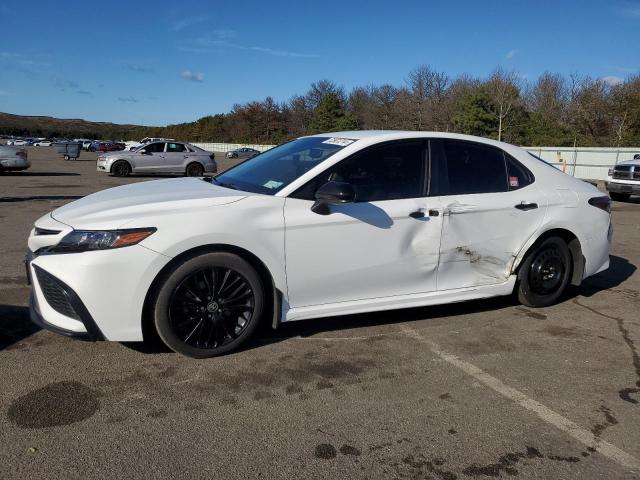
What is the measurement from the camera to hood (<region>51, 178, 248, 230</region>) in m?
3.55

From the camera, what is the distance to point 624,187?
637 inches

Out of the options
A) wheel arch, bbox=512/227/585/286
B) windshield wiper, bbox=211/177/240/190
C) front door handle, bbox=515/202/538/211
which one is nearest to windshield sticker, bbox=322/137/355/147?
windshield wiper, bbox=211/177/240/190

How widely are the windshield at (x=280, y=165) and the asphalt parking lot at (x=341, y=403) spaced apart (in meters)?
1.19

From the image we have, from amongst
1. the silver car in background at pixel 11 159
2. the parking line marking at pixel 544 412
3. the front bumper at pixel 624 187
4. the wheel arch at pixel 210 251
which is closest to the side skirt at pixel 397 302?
the wheel arch at pixel 210 251

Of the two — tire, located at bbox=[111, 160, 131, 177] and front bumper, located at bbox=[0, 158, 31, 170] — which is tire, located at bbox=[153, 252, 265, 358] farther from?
front bumper, located at bbox=[0, 158, 31, 170]

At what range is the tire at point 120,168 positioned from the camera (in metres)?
21.7

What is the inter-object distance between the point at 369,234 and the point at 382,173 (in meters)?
0.54

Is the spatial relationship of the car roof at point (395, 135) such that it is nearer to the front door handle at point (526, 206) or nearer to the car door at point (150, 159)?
the front door handle at point (526, 206)

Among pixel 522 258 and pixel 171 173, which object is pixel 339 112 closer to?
pixel 171 173

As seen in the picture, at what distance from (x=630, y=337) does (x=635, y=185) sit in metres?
13.3

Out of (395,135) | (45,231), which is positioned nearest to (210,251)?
(45,231)

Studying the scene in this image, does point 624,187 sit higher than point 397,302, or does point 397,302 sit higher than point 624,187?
point 397,302

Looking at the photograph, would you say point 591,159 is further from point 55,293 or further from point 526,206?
point 55,293


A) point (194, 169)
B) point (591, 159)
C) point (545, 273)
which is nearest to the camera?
point (545, 273)
